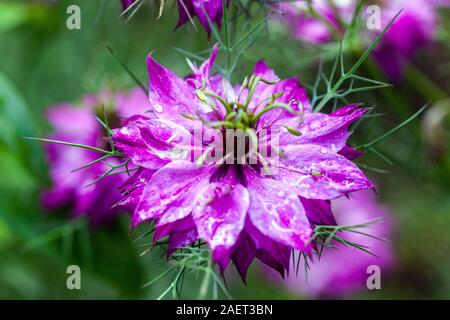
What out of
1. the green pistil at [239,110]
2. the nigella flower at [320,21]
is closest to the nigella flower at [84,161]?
the nigella flower at [320,21]

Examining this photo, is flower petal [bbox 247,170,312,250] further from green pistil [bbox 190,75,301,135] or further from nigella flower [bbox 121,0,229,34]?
nigella flower [bbox 121,0,229,34]

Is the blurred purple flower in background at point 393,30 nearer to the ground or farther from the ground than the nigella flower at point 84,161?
farther from the ground

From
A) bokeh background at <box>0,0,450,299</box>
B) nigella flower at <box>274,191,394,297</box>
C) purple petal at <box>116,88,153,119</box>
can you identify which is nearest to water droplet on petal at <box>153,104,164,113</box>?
bokeh background at <box>0,0,450,299</box>

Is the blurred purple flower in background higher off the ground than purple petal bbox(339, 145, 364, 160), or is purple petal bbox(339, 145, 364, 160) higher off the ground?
the blurred purple flower in background

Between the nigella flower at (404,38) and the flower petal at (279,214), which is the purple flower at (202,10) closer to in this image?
the flower petal at (279,214)

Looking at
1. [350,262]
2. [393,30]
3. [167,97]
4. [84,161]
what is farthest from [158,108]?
[350,262]
